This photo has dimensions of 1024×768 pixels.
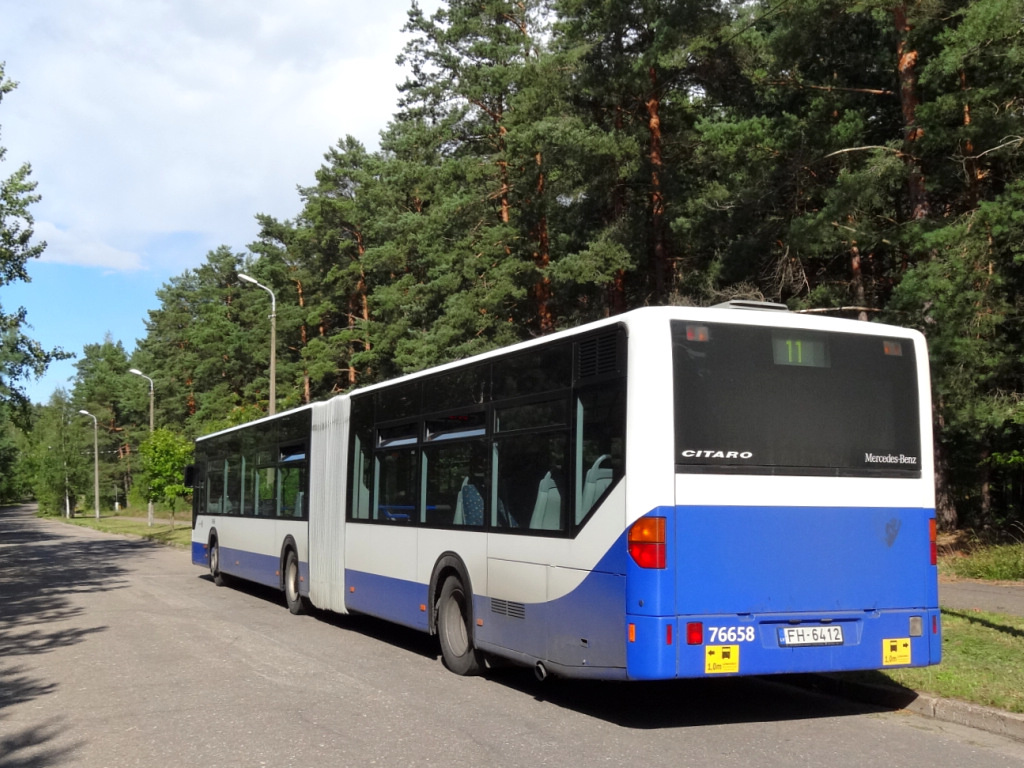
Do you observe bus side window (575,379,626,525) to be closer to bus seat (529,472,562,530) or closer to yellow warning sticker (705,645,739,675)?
bus seat (529,472,562,530)

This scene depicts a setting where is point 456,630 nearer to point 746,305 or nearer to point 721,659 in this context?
A: point 721,659

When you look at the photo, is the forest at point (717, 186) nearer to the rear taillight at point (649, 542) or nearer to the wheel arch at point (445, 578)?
the wheel arch at point (445, 578)

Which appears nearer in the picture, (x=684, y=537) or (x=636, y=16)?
(x=684, y=537)

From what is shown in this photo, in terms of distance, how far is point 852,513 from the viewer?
798 cm

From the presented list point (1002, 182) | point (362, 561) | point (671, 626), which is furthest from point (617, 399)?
point (1002, 182)

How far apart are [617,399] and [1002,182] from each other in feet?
53.5

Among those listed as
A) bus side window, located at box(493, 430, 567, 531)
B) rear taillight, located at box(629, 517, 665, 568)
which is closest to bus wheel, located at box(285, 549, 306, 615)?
bus side window, located at box(493, 430, 567, 531)

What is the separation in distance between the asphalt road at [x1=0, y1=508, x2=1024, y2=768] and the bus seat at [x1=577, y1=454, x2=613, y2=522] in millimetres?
1529

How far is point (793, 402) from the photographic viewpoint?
26.1 ft

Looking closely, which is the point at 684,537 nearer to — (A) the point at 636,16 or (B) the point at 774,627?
(B) the point at 774,627

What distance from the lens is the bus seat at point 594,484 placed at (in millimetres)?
7719

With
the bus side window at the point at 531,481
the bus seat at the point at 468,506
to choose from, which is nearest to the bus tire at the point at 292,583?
the bus seat at the point at 468,506

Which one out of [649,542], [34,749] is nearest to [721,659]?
[649,542]

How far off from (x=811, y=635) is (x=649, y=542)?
1.39m
